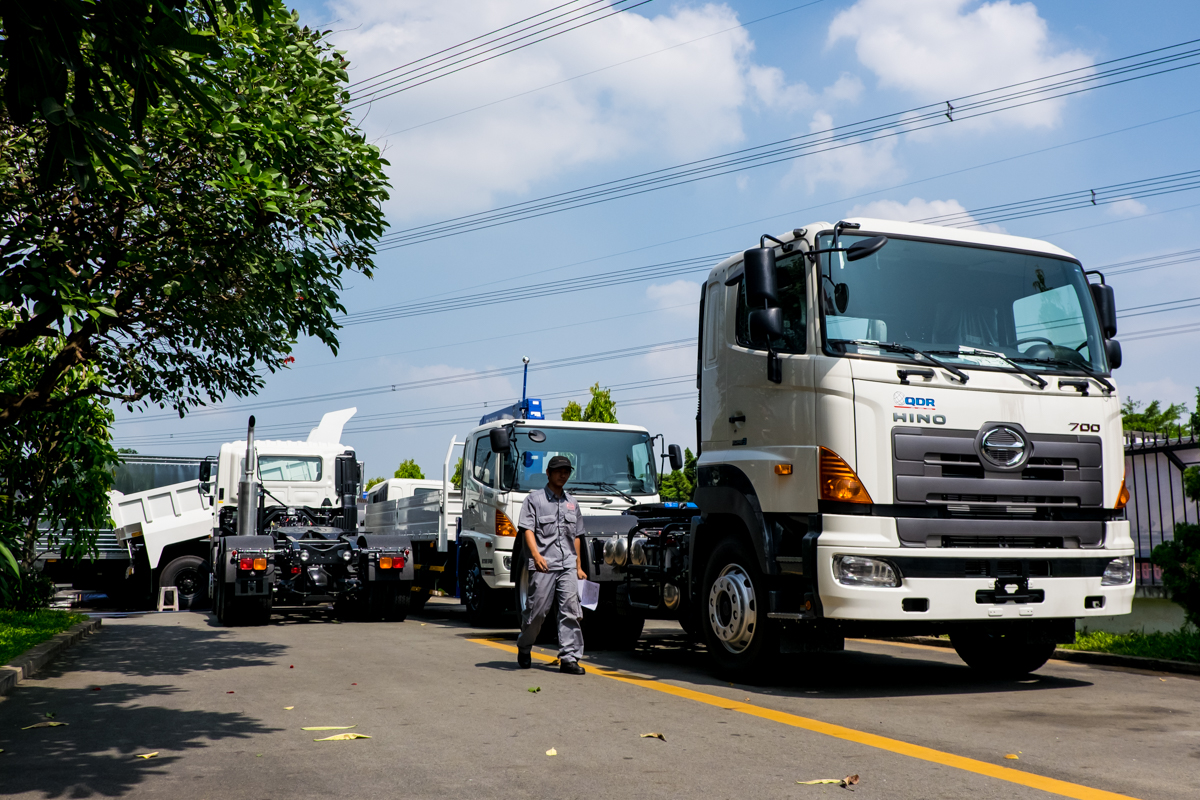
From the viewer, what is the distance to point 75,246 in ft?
26.9

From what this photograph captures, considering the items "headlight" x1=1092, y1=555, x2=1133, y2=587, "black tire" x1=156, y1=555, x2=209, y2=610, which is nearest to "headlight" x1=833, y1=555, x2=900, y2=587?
"headlight" x1=1092, y1=555, x2=1133, y2=587

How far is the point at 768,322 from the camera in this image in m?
7.14

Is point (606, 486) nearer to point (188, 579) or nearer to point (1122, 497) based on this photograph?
point (1122, 497)

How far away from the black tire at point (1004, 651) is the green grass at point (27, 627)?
7.75 m

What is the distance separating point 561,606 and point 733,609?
66.5 inches

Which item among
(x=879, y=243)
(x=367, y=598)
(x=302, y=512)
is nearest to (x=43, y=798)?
(x=879, y=243)

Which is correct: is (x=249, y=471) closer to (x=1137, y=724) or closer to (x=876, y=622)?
(x=876, y=622)

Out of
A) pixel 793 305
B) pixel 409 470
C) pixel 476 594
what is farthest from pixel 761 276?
pixel 409 470

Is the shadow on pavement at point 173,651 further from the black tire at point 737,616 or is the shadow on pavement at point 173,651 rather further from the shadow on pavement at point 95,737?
the black tire at point 737,616

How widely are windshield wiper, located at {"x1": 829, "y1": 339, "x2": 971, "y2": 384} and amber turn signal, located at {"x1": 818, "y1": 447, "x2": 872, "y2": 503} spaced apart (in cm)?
74

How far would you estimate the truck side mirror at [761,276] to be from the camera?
7164mm

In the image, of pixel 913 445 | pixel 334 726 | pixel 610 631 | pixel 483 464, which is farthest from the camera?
pixel 483 464

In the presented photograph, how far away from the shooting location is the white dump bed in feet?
67.9

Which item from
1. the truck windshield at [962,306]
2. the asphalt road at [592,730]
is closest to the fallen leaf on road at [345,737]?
the asphalt road at [592,730]
